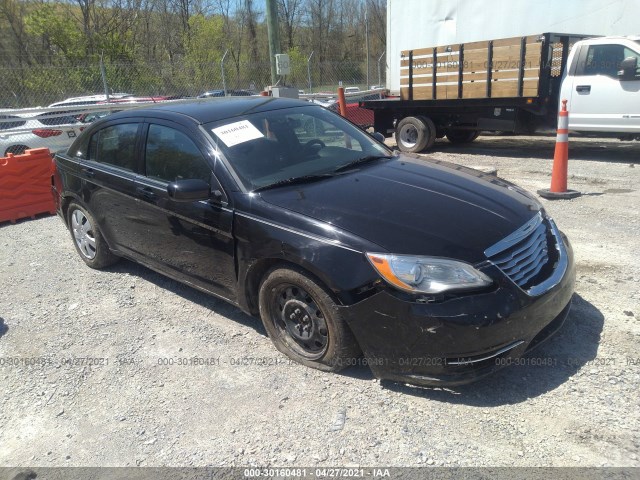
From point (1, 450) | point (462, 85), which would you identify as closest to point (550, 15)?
point (462, 85)

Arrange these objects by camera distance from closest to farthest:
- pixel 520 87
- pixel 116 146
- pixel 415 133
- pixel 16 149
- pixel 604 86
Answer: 1. pixel 116 146
2. pixel 604 86
3. pixel 520 87
4. pixel 16 149
5. pixel 415 133

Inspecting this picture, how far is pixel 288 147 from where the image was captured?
12.1 ft

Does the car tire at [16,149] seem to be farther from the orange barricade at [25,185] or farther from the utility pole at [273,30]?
the utility pole at [273,30]

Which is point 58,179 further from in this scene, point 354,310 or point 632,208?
point 632,208

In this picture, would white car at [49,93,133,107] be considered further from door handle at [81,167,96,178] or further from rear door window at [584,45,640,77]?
rear door window at [584,45,640,77]

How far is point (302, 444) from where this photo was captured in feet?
8.39

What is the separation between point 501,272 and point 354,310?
0.81m

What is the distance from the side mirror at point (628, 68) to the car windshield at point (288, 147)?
6.33 meters

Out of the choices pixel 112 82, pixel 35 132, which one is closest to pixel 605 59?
pixel 35 132

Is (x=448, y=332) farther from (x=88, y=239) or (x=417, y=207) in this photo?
(x=88, y=239)

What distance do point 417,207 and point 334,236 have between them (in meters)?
0.57

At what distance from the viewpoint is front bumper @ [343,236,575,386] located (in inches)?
100.0

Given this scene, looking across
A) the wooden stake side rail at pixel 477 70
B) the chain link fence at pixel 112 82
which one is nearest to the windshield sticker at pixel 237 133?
the wooden stake side rail at pixel 477 70

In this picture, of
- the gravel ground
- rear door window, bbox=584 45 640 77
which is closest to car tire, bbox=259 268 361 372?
the gravel ground
